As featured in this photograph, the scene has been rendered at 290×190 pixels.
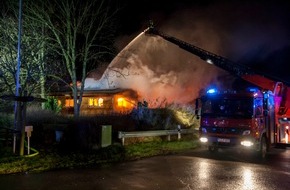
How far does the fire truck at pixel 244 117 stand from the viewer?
566 inches

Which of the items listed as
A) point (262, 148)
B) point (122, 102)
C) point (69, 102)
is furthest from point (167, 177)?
point (69, 102)

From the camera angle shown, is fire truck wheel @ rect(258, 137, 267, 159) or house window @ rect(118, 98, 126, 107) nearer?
fire truck wheel @ rect(258, 137, 267, 159)

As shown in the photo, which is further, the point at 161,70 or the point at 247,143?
the point at 161,70

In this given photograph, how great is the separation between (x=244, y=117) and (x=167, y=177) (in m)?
5.57

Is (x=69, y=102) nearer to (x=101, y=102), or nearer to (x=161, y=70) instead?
(x=101, y=102)

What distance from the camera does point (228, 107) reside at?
14.9 meters

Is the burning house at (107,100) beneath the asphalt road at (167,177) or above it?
above

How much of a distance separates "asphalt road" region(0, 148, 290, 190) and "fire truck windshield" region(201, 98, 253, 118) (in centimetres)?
195

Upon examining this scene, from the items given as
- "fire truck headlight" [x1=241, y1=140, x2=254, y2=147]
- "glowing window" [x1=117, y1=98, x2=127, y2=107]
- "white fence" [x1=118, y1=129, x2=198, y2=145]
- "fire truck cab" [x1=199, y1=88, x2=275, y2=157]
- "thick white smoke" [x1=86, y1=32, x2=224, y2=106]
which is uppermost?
"thick white smoke" [x1=86, y1=32, x2=224, y2=106]

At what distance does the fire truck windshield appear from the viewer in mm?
14414

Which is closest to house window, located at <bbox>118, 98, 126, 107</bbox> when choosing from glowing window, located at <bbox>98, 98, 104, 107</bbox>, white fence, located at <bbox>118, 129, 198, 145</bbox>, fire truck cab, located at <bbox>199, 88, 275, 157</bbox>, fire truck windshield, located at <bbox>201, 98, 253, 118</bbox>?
glowing window, located at <bbox>98, 98, 104, 107</bbox>

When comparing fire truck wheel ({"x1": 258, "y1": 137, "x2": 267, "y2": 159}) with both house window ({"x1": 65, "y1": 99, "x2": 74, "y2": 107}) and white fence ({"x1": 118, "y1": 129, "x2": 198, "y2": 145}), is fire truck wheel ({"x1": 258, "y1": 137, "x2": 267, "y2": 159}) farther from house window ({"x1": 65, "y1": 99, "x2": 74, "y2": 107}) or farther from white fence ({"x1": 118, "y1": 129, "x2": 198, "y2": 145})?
house window ({"x1": 65, "y1": 99, "x2": 74, "y2": 107})

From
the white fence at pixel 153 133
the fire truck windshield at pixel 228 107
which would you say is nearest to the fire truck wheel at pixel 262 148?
the fire truck windshield at pixel 228 107

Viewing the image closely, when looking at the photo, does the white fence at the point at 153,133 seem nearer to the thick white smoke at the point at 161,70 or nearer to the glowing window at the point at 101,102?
the thick white smoke at the point at 161,70
